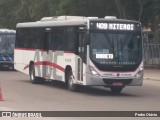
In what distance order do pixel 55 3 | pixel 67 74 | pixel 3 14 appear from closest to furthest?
pixel 67 74 → pixel 55 3 → pixel 3 14

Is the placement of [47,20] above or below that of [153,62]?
above

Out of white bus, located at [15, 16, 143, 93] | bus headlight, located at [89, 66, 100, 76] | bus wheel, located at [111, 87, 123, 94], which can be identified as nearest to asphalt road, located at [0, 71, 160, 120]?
bus wheel, located at [111, 87, 123, 94]

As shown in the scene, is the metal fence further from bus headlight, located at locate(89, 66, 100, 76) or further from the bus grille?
bus headlight, located at locate(89, 66, 100, 76)

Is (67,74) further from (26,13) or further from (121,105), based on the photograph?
(26,13)

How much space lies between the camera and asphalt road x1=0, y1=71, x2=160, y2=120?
58.6 feet

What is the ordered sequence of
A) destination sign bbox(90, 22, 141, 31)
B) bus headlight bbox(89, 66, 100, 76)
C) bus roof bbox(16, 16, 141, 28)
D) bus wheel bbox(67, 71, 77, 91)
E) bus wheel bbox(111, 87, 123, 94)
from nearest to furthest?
bus headlight bbox(89, 66, 100, 76), destination sign bbox(90, 22, 141, 31), bus roof bbox(16, 16, 141, 28), bus wheel bbox(67, 71, 77, 91), bus wheel bbox(111, 87, 123, 94)

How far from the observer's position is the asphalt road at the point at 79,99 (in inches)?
704

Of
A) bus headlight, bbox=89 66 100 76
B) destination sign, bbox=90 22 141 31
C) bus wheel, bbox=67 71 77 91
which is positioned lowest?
bus wheel, bbox=67 71 77 91

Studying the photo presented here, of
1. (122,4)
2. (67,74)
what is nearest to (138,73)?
(67,74)

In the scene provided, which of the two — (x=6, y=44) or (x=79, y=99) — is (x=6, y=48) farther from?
(x=79, y=99)

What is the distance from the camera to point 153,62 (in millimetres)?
44781

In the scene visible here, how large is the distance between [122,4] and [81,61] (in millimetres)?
24418

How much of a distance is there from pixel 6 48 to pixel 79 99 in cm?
2246

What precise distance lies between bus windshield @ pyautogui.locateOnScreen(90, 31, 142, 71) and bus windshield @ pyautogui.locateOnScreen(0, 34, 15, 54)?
20695 mm
